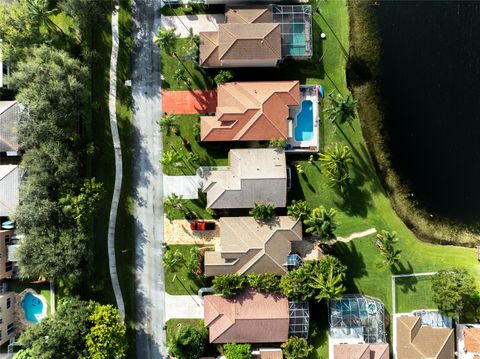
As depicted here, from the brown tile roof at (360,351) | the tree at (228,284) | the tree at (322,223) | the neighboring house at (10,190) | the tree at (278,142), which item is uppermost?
the tree at (278,142)

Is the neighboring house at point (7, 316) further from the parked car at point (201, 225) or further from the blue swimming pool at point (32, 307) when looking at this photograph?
the parked car at point (201, 225)

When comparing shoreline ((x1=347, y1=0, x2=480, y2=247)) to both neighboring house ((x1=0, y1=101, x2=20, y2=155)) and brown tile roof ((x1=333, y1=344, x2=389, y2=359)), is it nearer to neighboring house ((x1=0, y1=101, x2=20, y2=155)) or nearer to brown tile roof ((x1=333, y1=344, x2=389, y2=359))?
brown tile roof ((x1=333, y1=344, x2=389, y2=359))

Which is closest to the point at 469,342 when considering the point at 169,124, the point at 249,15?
the point at 169,124

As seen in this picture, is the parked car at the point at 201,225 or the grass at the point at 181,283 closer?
the parked car at the point at 201,225

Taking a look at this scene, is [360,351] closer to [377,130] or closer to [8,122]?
[377,130]

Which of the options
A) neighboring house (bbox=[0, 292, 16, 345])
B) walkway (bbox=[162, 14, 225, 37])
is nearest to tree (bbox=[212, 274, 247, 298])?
neighboring house (bbox=[0, 292, 16, 345])

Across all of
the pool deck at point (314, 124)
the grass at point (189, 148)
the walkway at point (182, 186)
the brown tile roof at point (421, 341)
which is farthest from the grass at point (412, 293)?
the walkway at point (182, 186)
